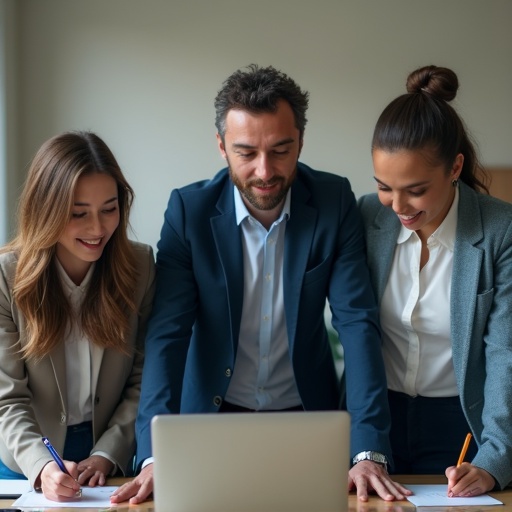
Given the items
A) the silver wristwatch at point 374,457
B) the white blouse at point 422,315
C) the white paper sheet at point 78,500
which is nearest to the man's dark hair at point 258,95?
the white blouse at point 422,315

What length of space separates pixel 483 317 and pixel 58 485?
1127 millimetres

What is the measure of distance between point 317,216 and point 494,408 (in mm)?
701

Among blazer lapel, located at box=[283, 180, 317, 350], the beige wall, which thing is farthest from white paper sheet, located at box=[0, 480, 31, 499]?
the beige wall

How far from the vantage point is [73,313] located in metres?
2.32

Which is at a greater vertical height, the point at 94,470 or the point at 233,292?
the point at 233,292

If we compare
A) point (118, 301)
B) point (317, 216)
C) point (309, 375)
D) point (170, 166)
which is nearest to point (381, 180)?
point (317, 216)

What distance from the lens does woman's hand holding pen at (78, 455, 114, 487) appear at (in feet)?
6.82

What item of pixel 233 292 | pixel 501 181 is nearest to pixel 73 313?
pixel 233 292

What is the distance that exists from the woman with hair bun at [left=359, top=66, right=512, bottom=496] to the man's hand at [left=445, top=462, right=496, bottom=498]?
14 centimetres

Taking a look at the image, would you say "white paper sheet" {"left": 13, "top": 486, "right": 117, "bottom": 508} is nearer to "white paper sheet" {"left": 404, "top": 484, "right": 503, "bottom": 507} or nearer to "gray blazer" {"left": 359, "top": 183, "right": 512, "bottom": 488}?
"white paper sheet" {"left": 404, "top": 484, "right": 503, "bottom": 507}

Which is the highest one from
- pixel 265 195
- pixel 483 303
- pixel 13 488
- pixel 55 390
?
pixel 265 195

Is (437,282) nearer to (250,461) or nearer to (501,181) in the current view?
(250,461)

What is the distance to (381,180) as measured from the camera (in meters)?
2.26

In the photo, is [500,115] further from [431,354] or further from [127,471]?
[127,471]
